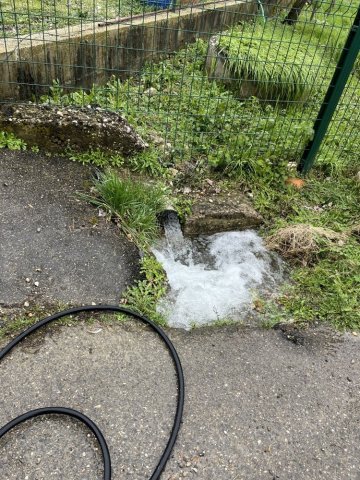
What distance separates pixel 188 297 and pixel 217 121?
6.70 ft

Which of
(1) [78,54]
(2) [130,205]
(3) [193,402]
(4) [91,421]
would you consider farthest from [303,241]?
(1) [78,54]

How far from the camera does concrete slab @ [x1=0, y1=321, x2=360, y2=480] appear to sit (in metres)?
2.25

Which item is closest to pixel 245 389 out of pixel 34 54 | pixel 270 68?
pixel 34 54

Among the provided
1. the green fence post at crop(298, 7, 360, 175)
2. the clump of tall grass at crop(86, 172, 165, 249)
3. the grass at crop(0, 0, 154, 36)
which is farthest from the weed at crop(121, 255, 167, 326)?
the grass at crop(0, 0, 154, 36)

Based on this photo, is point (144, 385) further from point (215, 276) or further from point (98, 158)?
point (98, 158)

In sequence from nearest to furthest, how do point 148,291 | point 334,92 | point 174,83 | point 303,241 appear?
point 148,291
point 303,241
point 334,92
point 174,83

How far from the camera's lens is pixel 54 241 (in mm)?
3236

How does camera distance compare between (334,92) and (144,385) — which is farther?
(334,92)

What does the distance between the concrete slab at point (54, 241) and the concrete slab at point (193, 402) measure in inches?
12.7

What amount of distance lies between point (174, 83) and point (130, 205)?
2229mm

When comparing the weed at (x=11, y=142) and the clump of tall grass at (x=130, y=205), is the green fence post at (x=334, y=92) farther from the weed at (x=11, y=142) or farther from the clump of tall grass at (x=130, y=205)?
the weed at (x=11, y=142)

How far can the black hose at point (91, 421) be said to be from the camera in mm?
2209

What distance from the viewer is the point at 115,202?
3.56 m

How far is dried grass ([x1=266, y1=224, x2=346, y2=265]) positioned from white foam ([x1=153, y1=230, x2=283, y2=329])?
4.6 inches
